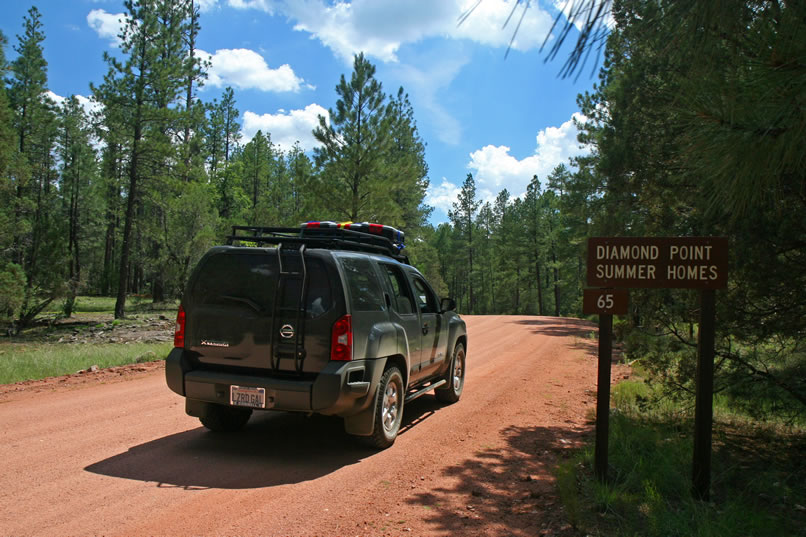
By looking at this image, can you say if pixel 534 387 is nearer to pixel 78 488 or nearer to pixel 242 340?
pixel 242 340

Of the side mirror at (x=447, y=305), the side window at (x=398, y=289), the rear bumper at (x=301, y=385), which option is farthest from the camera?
the side mirror at (x=447, y=305)

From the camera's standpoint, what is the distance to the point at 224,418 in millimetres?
5902

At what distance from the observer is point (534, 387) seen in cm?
949

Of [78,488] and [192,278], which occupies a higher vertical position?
[192,278]

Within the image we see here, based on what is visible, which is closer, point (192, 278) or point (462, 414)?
point (192, 278)

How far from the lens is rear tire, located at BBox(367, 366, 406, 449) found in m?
5.41

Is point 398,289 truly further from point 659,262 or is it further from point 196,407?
point 659,262

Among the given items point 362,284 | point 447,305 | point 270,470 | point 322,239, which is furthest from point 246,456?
point 447,305

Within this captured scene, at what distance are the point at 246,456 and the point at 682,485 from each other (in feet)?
13.1

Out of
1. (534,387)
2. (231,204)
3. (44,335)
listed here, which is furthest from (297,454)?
(231,204)

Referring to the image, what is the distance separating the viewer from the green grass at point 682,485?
12.4 feet

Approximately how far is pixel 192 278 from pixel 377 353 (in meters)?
2.08

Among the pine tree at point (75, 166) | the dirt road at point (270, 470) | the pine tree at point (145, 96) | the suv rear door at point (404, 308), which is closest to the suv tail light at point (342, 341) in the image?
the suv rear door at point (404, 308)

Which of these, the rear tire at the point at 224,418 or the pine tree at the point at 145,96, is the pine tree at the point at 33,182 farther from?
the rear tire at the point at 224,418
